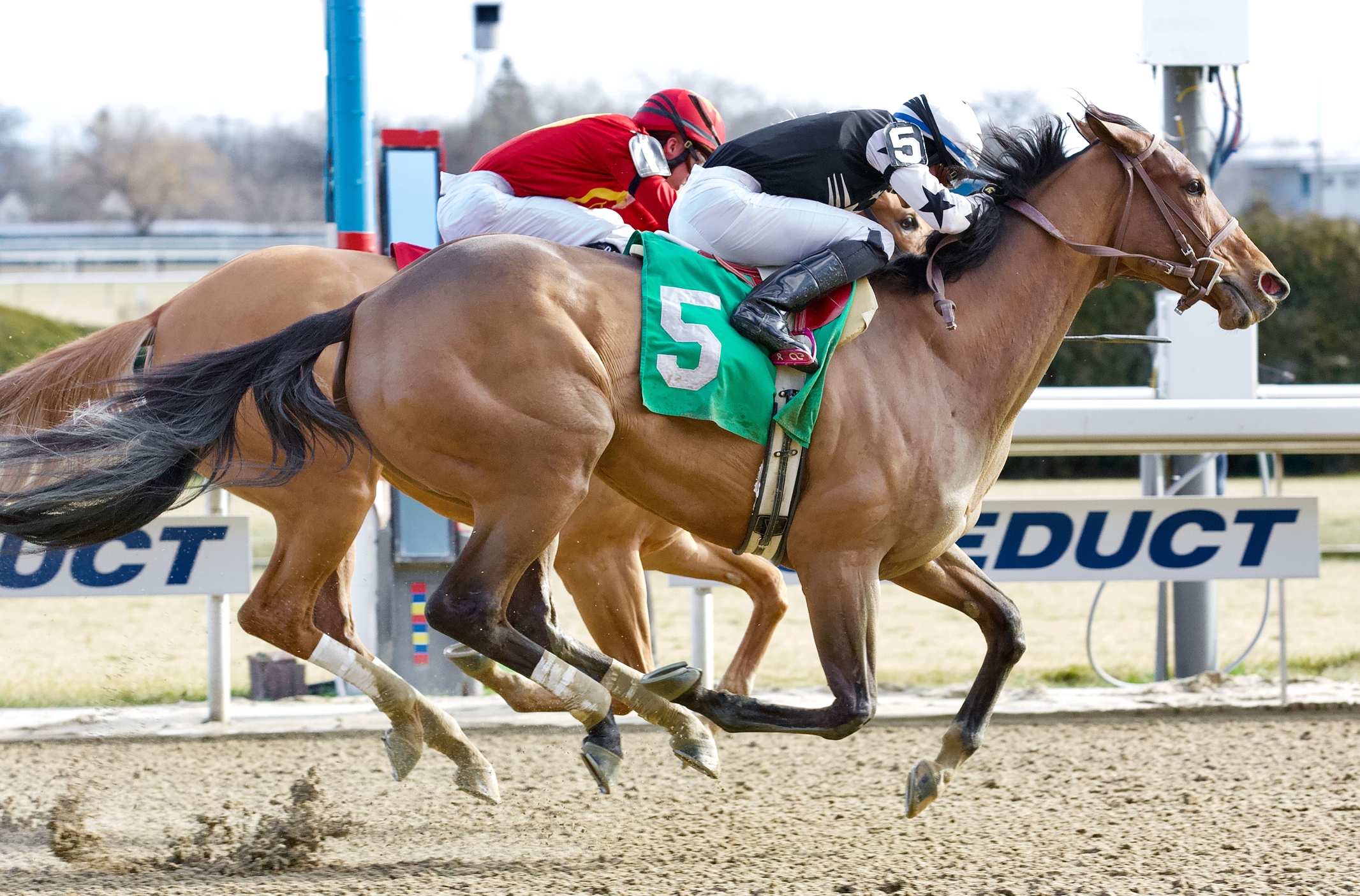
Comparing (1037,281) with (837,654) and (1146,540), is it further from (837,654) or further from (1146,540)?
(1146,540)

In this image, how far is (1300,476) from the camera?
17141 mm

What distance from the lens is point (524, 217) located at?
4.24 meters

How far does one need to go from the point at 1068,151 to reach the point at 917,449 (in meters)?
1.01

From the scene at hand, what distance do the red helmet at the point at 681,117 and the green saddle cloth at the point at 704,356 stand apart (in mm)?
1305

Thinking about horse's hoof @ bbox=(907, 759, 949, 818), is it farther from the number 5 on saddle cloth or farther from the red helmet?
the red helmet

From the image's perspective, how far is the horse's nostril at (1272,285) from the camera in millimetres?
3686

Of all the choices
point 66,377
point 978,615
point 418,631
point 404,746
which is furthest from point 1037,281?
point 418,631

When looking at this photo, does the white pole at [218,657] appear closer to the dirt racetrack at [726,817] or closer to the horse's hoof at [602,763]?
the dirt racetrack at [726,817]

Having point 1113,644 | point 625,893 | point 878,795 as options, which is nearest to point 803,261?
point 625,893

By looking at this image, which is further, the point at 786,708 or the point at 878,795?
the point at 878,795

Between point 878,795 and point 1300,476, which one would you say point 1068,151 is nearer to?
point 878,795

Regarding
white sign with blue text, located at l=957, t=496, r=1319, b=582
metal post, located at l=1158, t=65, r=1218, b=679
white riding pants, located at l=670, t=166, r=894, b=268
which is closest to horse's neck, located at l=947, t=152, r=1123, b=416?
white riding pants, located at l=670, t=166, r=894, b=268

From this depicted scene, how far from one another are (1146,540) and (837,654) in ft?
9.07

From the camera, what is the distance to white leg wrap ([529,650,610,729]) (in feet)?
10.8
